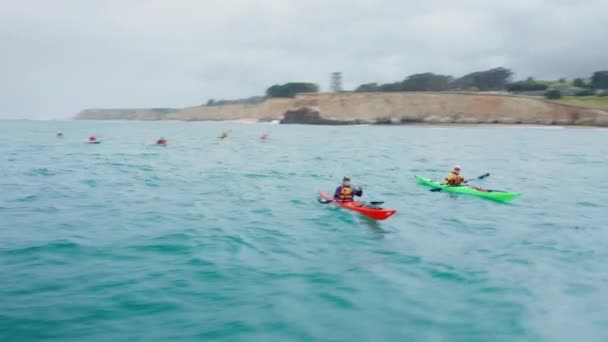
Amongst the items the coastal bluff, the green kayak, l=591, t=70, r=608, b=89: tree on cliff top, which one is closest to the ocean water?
the green kayak

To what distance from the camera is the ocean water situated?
28.7ft

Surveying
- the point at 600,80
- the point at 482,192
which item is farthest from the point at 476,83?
the point at 482,192

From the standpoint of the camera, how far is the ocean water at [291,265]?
344 inches

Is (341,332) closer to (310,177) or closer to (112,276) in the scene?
(112,276)

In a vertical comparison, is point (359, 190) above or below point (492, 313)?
above

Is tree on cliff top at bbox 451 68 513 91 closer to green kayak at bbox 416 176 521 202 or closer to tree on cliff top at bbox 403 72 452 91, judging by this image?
tree on cliff top at bbox 403 72 452 91

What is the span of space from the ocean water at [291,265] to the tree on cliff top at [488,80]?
151m

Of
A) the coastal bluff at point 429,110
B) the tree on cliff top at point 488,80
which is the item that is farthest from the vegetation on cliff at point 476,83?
the coastal bluff at point 429,110

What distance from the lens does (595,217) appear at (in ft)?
58.9

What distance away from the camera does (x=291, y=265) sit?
12.1 meters

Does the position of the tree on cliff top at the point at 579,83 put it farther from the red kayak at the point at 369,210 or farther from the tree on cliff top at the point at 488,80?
the red kayak at the point at 369,210

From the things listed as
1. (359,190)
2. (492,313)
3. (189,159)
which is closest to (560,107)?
(189,159)

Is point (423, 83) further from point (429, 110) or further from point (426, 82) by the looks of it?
point (429, 110)

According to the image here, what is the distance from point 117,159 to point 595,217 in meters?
33.6
